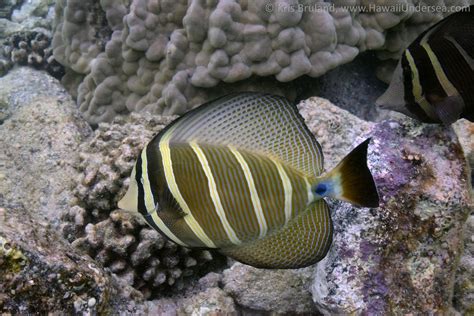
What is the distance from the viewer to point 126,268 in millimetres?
2559

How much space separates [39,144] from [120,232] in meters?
1.94

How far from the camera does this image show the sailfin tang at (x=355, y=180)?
1537 mm

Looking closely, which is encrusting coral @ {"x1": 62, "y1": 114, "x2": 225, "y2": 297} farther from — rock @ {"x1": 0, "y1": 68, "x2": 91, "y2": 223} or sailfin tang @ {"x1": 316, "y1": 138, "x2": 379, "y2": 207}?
sailfin tang @ {"x1": 316, "y1": 138, "x2": 379, "y2": 207}

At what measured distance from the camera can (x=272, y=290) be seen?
2473 mm

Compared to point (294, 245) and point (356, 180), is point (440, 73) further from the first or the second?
point (294, 245)

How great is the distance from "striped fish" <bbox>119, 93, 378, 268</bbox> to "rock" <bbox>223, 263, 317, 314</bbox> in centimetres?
79

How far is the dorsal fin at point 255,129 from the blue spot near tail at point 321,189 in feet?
0.22

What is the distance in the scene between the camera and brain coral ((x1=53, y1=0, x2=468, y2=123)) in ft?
12.3

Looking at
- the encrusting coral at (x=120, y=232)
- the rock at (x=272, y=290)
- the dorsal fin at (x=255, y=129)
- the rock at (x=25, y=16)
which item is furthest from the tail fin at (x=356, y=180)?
the rock at (x=25, y=16)

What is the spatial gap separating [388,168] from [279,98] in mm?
839

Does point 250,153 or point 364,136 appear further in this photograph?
point 364,136

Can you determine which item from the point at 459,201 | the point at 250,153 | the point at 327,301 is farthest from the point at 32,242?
the point at 459,201

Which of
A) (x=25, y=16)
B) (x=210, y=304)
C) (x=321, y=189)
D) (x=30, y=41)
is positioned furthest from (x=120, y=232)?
(x=25, y=16)

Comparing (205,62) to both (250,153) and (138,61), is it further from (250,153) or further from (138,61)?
(250,153)
